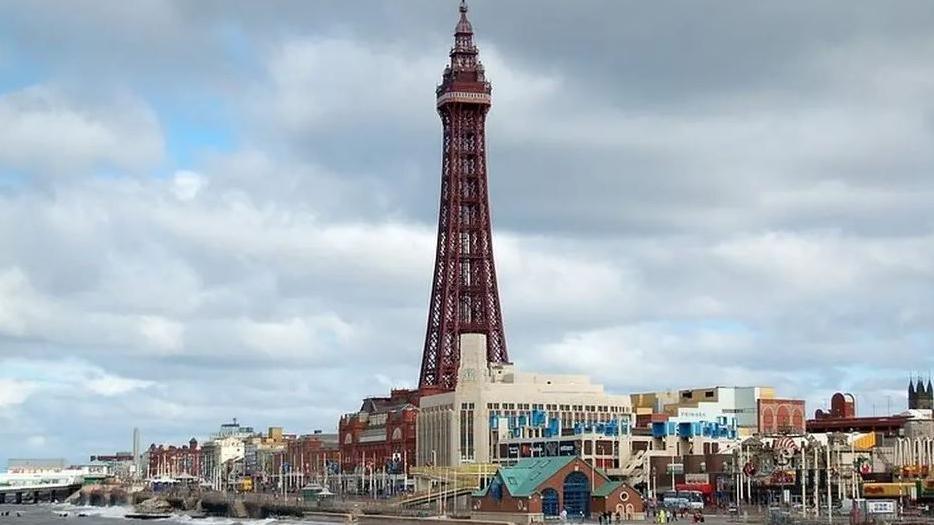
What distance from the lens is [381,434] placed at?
13925 cm

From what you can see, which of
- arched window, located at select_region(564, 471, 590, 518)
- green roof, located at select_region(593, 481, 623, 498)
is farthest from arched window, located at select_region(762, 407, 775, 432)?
arched window, located at select_region(564, 471, 590, 518)

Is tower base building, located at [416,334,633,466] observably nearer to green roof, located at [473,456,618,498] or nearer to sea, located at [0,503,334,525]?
sea, located at [0,503,334,525]

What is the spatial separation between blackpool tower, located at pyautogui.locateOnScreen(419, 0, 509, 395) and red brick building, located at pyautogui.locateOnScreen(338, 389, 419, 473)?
403 cm

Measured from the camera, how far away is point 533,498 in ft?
287

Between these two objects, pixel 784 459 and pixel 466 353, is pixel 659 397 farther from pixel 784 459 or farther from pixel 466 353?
pixel 784 459

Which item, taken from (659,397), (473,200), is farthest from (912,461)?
(473,200)

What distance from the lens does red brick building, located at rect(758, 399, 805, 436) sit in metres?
137

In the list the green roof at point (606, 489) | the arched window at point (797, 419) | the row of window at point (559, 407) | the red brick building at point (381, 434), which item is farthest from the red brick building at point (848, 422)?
the green roof at point (606, 489)

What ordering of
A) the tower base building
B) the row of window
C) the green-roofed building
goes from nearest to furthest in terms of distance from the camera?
1. the green-roofed building
2. the tower base building
3. the row of window

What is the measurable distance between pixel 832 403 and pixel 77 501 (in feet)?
305

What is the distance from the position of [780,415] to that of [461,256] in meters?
32.9

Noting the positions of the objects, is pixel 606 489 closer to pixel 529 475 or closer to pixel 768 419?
pixel 529 475

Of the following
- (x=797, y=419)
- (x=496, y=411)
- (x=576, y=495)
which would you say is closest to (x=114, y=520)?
(x=496, y=411)

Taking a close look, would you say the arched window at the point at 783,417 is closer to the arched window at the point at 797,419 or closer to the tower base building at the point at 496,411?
the arched window at the point at 797,419
